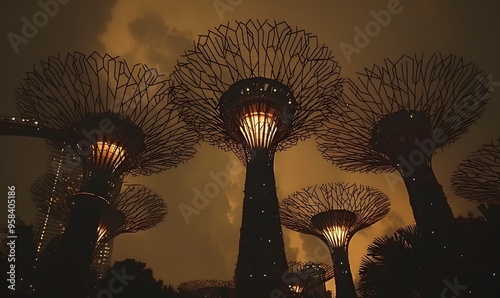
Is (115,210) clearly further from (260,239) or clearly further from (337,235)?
(337,235)

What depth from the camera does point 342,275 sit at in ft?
86.3

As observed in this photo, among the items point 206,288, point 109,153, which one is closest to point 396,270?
Result: point 109,153

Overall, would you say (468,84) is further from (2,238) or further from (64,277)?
(2,238)

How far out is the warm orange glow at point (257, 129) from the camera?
1936 cm

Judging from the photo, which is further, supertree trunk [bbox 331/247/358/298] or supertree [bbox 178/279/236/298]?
supertree [bbox 178/279/236/298]

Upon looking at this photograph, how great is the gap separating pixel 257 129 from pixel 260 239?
5260mm

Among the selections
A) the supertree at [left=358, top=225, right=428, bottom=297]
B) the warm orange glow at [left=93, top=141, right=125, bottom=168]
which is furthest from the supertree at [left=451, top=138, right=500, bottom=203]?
the warm orange glow at [left=93, top=141, right=125, bottom=168]

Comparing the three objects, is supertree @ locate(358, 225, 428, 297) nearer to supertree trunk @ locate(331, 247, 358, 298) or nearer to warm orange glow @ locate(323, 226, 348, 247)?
supertree trunk @ locate(331, 247, 358, 298)

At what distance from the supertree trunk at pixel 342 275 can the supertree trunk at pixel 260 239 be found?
414 inches

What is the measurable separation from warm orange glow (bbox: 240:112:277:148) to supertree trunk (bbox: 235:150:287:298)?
503 mm

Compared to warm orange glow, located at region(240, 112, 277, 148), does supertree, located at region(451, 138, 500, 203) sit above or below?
below

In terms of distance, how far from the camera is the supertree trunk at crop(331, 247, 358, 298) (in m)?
25.3

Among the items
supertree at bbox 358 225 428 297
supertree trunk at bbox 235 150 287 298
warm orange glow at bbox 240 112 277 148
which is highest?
warm orange glow at bbox 240 112 277 148

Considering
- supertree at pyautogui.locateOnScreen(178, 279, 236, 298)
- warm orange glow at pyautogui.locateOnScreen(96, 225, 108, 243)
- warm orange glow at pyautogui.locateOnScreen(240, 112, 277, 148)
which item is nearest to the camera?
warm orange glow at pyautogui.locateOnScreen(240, 112, 277, 148)
